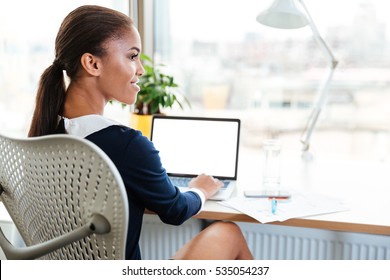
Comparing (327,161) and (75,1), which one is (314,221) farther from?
(75,1)

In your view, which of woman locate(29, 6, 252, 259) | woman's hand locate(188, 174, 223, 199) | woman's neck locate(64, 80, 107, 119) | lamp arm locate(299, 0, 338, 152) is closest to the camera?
woman locate(29, 6, 252, 259)

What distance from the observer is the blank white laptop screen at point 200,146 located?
1460 millimetres

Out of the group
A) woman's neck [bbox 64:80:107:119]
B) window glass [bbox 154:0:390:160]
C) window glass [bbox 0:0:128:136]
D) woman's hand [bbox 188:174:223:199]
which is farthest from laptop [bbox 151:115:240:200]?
window glass [bbox 0:0:128:136]

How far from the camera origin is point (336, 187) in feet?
4.68

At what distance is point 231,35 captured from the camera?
194cm

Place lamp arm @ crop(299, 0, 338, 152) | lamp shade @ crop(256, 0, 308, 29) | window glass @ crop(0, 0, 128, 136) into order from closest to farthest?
lamp shade @ crop(256, 0, 308, 29), lamp arm @ crop(299, 0, 338, 152), window glass @ crop(0, 0, 128, 136)

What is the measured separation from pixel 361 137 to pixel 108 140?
1.27m

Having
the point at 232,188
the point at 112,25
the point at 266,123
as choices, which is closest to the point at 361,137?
the point at 266,123

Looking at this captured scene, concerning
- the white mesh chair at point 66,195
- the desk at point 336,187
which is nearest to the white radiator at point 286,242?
the desk at point 336,187

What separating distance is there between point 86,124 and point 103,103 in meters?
0.11

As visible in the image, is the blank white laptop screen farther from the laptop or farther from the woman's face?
the woman's face

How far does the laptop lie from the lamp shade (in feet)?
1.16

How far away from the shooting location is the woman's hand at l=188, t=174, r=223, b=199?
4.11 ft
